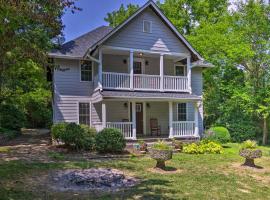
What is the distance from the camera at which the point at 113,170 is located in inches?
410

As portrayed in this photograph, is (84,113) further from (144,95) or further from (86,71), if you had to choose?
(144,95)

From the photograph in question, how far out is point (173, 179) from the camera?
9547mm

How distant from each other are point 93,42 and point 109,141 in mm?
7967

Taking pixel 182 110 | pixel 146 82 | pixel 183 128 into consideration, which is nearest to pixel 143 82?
pixel 146 82

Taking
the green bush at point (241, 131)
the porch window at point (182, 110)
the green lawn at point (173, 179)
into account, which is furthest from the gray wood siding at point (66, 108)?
the green bush at point (241, 131)

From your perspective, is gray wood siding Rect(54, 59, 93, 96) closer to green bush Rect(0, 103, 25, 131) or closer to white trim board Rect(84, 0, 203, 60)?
white trim board Rect(84, 0, 203, 60)

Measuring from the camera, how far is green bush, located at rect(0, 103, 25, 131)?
21.8m

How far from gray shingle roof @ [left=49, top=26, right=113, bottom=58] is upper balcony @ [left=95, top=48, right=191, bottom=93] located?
4.28 ft

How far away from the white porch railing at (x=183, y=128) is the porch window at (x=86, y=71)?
19.2 ft

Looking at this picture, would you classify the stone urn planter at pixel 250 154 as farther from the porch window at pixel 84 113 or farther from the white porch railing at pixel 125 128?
the porch window at pixel 84 113

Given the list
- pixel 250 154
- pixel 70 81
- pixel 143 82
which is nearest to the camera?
pixel 250 154

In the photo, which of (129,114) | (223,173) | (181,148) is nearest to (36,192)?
(223,173)

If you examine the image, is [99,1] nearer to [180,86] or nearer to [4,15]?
[180,86]

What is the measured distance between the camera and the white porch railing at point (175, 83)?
729 inches
